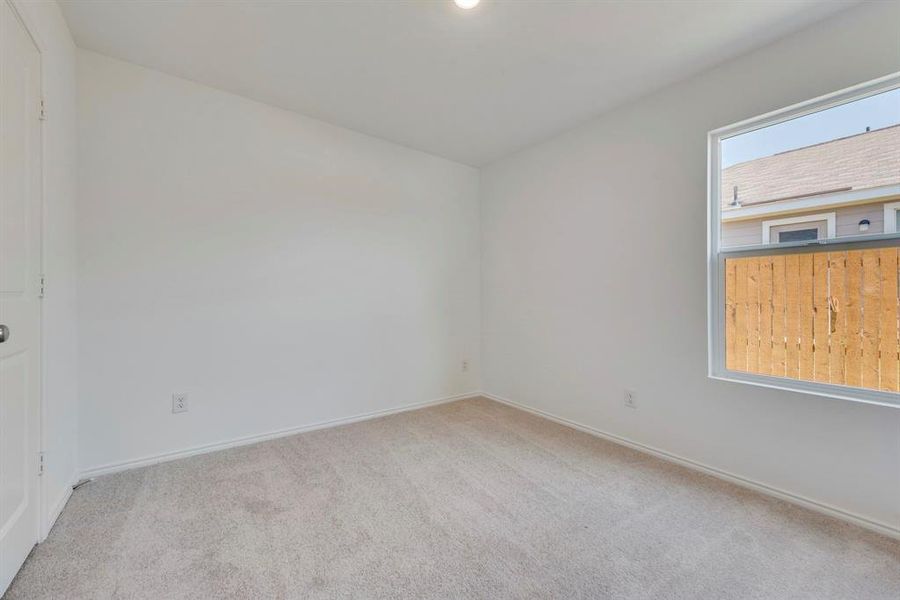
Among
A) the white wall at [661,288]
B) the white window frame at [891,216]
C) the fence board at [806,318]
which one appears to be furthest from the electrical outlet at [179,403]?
the white window frame at [891,216]

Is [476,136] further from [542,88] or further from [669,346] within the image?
[669,346]

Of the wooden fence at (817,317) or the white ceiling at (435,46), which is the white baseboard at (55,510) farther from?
the wooden fence at (817,317)

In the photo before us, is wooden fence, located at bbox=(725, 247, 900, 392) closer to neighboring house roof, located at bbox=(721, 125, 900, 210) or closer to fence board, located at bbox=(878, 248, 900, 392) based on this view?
fence board, located at bbox=(878, 248, 900, 392)

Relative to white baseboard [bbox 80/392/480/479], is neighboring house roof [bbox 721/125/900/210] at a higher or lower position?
higher

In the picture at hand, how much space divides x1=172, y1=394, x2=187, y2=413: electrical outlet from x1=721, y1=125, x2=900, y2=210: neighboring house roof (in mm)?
3618

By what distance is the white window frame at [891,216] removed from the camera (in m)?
1.71

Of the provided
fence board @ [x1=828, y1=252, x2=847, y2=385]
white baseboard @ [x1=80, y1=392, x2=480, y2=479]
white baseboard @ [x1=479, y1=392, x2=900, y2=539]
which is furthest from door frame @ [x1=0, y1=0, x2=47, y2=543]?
fence board @ [x1=828, y1=252, x2=847, y2=385]

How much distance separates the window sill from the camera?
1.72 metres

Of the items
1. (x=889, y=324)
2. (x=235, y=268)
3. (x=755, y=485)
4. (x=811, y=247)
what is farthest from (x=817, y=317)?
(x=235, y=268)

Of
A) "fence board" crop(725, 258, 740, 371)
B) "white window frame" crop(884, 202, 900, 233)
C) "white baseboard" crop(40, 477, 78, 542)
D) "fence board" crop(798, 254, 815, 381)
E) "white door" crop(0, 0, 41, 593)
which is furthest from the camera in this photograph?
"fence board" crop(725, 258, 740, 371)

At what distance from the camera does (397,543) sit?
1.59 meters

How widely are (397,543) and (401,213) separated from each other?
2.59 m

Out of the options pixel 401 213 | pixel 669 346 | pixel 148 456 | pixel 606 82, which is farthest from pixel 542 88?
pixel 148 456

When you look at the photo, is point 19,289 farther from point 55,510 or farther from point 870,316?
point 870,316
